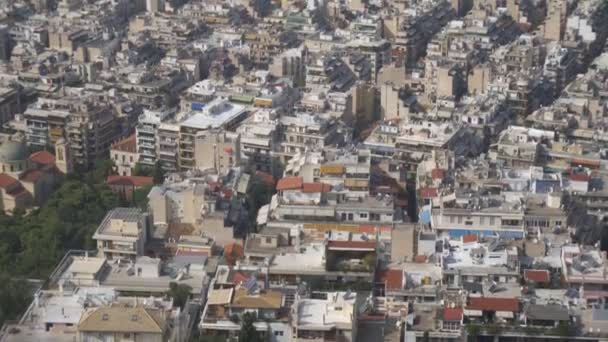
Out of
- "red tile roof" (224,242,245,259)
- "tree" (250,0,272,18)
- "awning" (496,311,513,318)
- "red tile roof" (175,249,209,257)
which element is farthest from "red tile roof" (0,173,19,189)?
"tree" (250,0,272,18)

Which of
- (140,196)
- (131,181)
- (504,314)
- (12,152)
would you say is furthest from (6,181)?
(504,314)

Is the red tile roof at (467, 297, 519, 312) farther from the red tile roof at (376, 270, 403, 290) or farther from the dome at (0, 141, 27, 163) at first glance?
the dome at (0, 141, 27, 163)

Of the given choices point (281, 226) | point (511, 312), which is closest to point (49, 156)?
point (281, 226)

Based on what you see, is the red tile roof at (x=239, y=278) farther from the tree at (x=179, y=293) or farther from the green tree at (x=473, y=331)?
Answer: the green tree at (x=473, y=331)

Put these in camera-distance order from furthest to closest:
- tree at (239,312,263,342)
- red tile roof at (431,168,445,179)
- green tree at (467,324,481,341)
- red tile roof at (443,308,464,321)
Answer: red tile roof at (431,168,445,179) < red tile roof at (443,308,464,321) < green tree at (467,324,481,341) < tree at (239,312,263,342)

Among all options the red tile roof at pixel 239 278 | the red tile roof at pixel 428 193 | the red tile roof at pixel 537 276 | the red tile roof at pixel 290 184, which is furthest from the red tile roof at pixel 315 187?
the red tile roof at pixel 537 276

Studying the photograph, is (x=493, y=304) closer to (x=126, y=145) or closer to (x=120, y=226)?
(x=120, y=226)
